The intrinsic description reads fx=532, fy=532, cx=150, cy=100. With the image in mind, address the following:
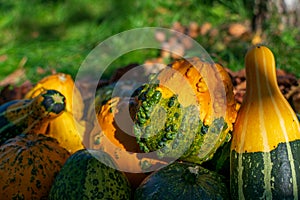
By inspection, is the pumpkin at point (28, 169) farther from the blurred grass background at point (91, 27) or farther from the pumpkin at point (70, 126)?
the blurred grass background at point (91, 27)

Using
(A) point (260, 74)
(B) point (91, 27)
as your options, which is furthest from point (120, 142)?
(B) point (91, 27)

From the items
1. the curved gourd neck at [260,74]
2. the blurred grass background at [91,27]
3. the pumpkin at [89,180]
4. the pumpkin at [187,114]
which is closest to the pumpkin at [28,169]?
the pumpkin at [89,180]

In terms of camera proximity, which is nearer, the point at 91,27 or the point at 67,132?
the point at 67,132

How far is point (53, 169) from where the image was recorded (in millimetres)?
2143

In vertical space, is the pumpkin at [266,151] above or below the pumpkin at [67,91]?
below

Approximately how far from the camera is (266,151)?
1.84m

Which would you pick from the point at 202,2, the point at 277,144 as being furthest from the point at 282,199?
the point at 202,2

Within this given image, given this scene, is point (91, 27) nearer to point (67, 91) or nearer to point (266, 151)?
point (67, 91)

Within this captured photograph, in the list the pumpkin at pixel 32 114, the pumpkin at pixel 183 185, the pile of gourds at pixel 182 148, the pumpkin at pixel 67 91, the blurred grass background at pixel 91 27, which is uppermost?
the blurred grass background at pixel 91 27

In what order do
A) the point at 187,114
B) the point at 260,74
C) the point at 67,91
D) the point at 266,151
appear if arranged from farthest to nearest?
1. the point at 67,91
2. the point at 187,114
3. the point at 260,74
4. the point at 266,151

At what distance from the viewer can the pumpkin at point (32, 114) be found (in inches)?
102

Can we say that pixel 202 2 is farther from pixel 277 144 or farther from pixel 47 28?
pixel 277 144

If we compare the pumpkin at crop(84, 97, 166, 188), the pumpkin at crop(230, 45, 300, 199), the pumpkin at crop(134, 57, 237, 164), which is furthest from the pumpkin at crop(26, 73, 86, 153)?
the pumpkin at crop(230, 45, 300, 199)

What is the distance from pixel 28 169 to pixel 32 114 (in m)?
0.59
